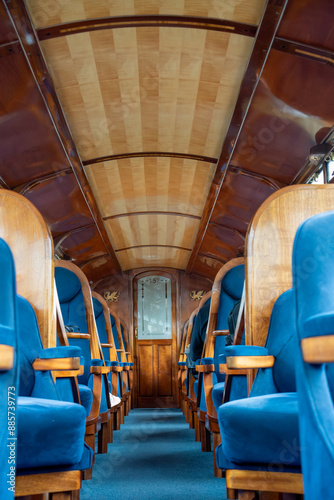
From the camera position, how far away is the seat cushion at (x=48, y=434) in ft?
4.80

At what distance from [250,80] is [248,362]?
8.78 feet

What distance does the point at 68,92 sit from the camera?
171 inches

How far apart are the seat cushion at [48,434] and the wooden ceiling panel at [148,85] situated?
289 cm

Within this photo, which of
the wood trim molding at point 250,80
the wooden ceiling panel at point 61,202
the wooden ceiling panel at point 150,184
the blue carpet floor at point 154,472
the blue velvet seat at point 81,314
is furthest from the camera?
the wooden ceiling panel at point 150,184

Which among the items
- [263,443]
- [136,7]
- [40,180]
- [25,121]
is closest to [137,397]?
[40,180]

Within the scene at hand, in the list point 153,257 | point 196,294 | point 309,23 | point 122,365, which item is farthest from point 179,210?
point 309,23

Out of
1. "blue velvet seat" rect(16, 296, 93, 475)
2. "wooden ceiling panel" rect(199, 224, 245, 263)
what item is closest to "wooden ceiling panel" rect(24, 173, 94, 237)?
"wooden ceiling panel" rect(199, 224, 245, 263)

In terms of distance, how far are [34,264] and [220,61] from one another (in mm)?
2347

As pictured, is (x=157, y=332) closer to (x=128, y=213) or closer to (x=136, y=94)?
(x=128, y=213)

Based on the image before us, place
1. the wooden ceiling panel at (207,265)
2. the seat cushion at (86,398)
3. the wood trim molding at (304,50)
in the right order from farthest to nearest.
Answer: the wooden ceiling panel at (207,265) < the wood trim molding at (304,50) < the seat cushion at (86,398)

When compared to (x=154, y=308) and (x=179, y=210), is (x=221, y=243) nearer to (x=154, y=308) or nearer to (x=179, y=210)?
(x=179, y=210)

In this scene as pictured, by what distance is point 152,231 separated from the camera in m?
9.28

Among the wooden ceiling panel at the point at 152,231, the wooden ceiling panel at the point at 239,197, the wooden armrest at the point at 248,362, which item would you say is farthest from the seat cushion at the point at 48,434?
the wooden ceiling panel at the point at 152,231

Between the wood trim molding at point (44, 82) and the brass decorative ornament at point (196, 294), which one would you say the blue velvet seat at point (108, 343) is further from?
the brass decorative ornament at point (196, 294)
